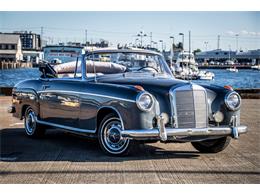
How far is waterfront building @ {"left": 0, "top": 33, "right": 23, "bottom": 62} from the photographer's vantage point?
8.16 meters

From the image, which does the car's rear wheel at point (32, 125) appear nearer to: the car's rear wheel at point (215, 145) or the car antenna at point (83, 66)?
the car antenna at point (83, 66)

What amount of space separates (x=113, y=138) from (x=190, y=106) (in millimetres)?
1023

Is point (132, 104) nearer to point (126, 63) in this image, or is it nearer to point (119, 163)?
point (119, 163)

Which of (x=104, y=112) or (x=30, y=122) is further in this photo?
(x=30, y=122)

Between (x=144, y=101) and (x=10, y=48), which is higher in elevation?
(x=10, y=48)

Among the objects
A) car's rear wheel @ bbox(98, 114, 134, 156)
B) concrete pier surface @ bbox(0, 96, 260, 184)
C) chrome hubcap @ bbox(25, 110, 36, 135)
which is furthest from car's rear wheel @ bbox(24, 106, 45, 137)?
car's rear wheel @ bbox(98, 114, 134, 156)

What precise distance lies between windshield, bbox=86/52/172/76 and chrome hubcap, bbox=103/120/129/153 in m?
1.09

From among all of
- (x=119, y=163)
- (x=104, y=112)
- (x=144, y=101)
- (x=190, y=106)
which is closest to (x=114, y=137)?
(x=104, y=112)

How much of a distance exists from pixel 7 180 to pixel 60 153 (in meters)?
1.73

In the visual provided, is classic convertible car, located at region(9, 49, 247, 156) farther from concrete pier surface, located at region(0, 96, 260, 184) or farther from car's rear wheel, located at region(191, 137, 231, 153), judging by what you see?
concrete pier surface, located at region(0, 96, 260, 184)

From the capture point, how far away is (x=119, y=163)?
19.4 ft

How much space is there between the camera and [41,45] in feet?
25.7

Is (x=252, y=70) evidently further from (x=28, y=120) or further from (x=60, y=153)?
(x=60, y=153)
